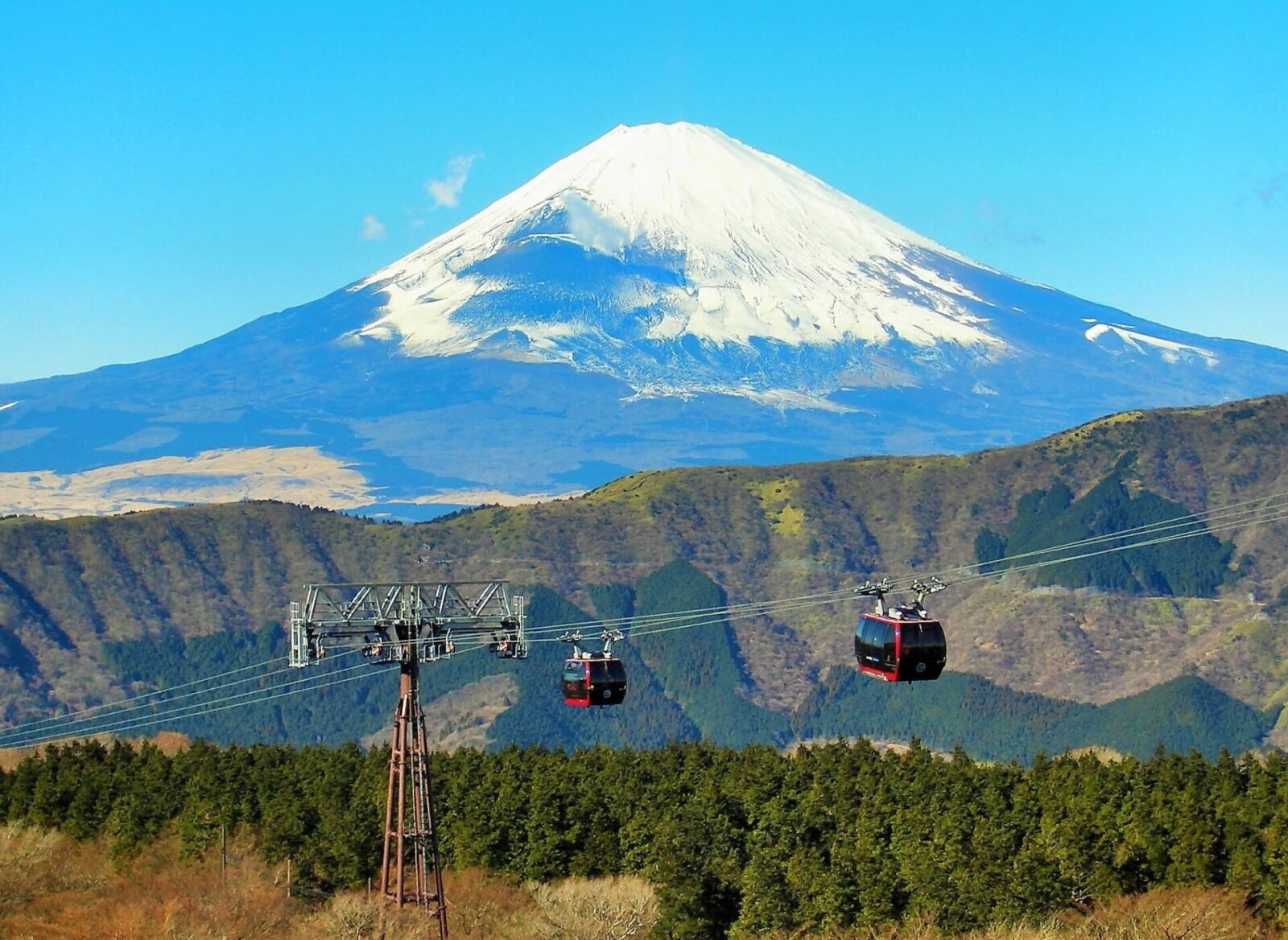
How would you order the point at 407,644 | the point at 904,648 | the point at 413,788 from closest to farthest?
the point at 904,648 → the point at 407,644 → the point at 413,788

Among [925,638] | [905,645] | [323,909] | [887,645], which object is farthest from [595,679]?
[323,909]

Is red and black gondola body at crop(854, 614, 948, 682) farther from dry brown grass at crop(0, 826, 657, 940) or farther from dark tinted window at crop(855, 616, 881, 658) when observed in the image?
dry brown grass at crop(0, 826, 657, 940)

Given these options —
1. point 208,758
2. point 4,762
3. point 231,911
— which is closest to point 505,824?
point 208,758

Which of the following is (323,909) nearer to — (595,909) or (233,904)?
(233,904)

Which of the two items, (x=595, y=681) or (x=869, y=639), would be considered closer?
(x=869, y=639)

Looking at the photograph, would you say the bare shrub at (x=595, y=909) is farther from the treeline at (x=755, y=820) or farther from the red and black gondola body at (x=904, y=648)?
the red and black gondola body at (x=904, y=648)
